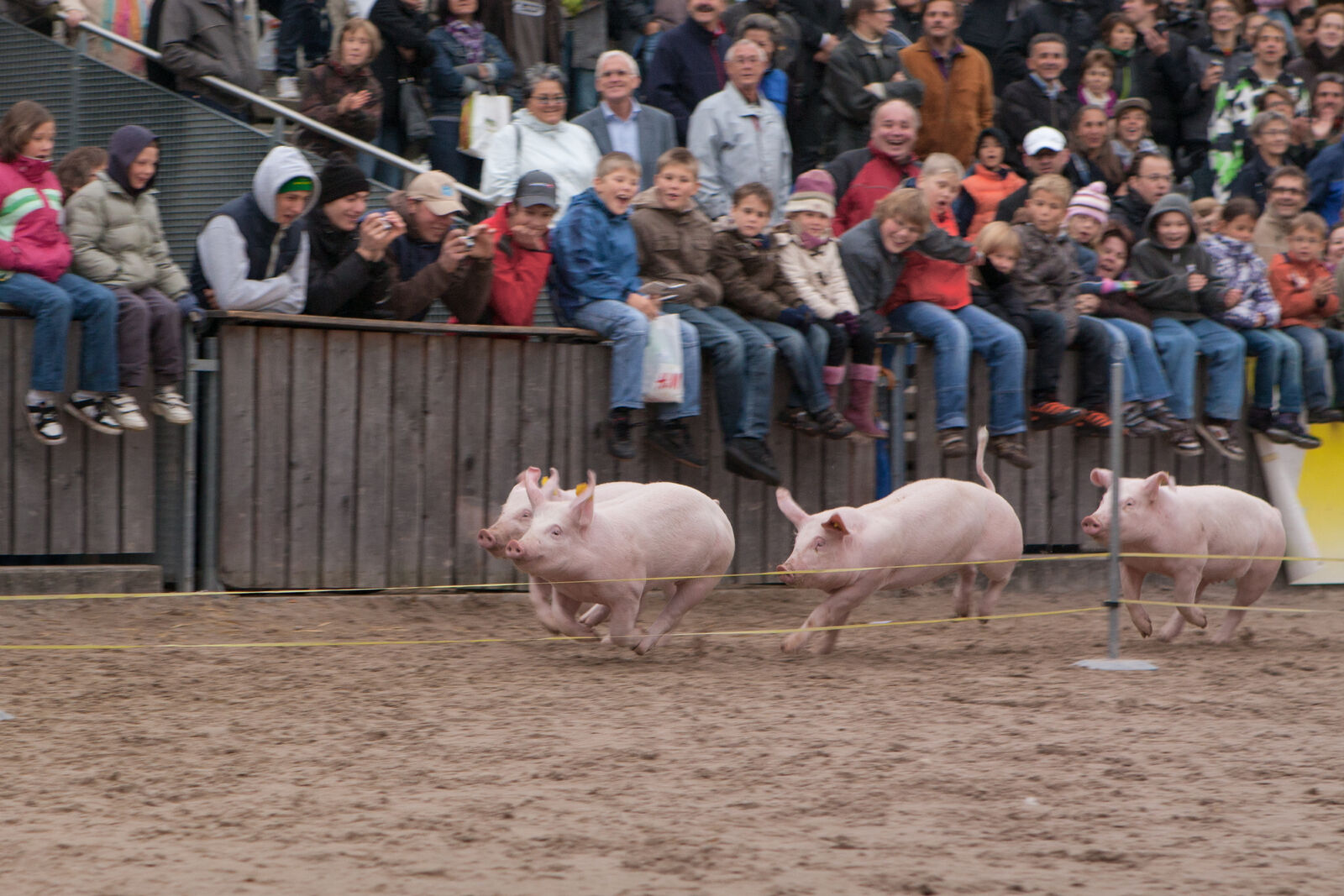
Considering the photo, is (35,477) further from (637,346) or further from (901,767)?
(901,767)

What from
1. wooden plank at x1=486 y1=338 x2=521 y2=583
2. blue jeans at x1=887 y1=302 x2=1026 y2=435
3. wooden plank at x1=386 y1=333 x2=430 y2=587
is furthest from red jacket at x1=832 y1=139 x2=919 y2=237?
wooden plank at x1=386 y1=333 x2=430 y2=587

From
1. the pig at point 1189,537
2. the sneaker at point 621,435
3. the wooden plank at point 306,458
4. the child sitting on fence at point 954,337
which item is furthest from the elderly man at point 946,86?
the wooden plank at point 306,458

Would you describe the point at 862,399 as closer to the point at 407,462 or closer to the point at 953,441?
the point at 953,441

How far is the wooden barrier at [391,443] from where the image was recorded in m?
8.45

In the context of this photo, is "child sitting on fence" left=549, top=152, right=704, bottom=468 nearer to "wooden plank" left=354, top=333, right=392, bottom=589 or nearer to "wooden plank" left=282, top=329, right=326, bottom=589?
"wooden plank" left=354, top=333, right=392, bottom=589

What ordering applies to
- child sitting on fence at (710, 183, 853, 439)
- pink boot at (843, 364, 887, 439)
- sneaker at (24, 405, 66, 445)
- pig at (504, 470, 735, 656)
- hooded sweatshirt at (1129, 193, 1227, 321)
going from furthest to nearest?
hooded sweatshirt at (1129, 193, 1227, 321) < pink boot at (843, 364, 887, 439) < child sitting on fence at (710, 183, 853, 439) < sneaker at (24, 405, 66, 445) < pig at (504, 470, 735, 656)

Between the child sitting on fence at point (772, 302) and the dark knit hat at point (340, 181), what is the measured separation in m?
2.02

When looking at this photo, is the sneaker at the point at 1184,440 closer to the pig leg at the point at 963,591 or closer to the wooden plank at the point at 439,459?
the pig leg at the point at 963,591

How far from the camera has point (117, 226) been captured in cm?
804

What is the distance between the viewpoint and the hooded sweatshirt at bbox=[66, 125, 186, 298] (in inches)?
313

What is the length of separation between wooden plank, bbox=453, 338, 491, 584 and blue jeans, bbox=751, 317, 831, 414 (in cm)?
165

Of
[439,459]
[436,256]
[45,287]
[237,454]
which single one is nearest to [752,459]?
[439,459]

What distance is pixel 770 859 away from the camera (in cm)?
407

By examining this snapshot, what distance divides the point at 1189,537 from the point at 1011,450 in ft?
7.41
